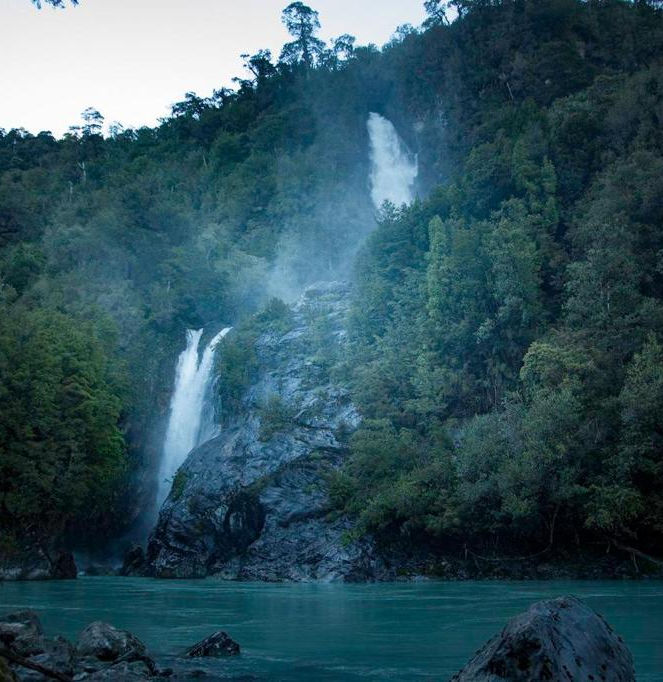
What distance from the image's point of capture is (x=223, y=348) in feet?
146

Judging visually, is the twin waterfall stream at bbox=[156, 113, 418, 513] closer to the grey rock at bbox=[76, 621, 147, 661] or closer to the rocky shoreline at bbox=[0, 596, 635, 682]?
the grey rock at bbox=[76, 621, 147, 661]

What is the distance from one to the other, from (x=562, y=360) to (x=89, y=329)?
28.1 m

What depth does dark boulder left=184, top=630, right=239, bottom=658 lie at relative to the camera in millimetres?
13062

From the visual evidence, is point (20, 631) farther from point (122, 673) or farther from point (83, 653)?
point (122, 673)

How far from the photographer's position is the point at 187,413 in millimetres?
45719

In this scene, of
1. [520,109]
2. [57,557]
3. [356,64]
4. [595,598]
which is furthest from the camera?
[356,64]

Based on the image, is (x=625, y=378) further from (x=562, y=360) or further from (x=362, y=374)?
(x=362, y=374)

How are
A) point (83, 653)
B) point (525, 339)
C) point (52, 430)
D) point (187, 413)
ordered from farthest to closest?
point (187, 413) → point (525, 339) → point (52, 430) → point (83, 653)

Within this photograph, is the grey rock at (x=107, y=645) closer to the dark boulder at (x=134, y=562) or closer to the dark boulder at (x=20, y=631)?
the dark boulder at (x=20, y=631)

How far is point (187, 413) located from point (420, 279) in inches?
647

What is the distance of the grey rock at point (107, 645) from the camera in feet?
39.1

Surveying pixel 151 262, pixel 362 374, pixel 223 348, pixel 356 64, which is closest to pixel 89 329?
pixel 223 348

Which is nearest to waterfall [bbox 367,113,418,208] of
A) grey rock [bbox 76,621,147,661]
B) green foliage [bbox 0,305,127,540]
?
green foliage [bbox 0,305,127,540]

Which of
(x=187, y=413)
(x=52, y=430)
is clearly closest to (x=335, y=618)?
(x=52, y=430)
